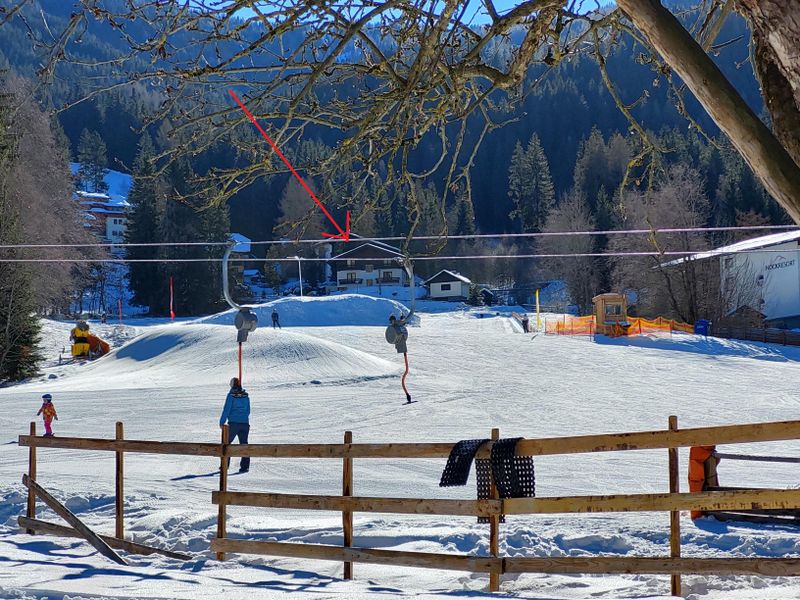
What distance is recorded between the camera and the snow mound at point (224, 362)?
3183 cm

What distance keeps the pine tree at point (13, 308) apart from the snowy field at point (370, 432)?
123 centimetres

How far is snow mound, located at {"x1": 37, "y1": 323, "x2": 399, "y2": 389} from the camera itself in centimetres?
3183

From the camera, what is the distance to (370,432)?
21500 millimetres

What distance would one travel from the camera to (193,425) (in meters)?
22.8

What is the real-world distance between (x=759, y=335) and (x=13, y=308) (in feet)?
117

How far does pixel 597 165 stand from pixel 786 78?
97.7 meters

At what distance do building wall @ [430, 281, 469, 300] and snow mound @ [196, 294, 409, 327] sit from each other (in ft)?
73.1

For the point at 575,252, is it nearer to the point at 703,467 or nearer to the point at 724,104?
the point at 703,467

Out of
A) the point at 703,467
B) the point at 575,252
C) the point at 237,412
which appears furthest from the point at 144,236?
the point at 703,467

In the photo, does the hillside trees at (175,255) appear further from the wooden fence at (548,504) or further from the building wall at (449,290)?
the wooden fence at (548,504)

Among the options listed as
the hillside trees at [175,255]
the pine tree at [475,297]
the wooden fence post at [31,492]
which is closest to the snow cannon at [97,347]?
the hillside trees at [175,255]

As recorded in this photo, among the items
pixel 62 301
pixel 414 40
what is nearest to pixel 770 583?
pixel 414 40

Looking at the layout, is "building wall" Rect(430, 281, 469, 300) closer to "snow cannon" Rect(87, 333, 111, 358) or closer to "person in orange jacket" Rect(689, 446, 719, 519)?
"snow cannon" Rect(87, 333, 111, 358)

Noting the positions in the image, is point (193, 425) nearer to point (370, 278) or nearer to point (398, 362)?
point (398, 362)
